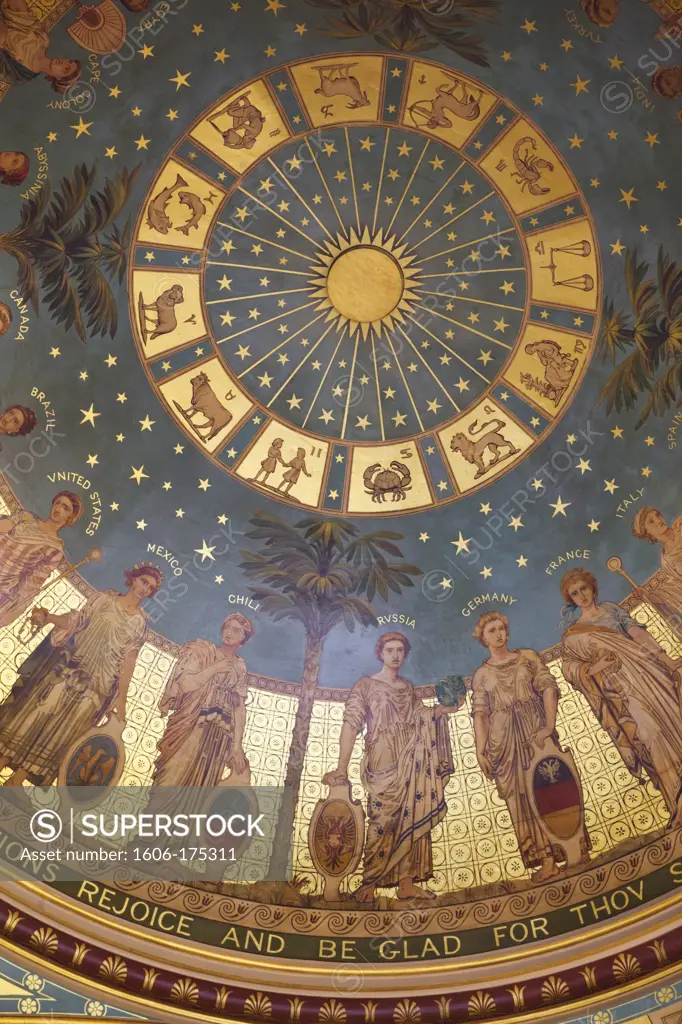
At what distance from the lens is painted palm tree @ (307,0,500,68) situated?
42.5 feet

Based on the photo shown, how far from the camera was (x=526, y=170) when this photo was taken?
14.1m

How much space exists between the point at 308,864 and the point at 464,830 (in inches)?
77.9

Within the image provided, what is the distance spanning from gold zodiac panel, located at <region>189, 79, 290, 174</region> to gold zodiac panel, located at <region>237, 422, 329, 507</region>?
11.7 ft

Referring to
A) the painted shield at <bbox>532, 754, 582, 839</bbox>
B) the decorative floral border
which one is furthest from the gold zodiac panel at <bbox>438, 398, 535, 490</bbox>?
the decorative floral border

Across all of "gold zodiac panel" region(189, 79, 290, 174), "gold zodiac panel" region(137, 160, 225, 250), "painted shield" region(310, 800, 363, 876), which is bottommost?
"painted shield" region(310, 800, 363, 876)

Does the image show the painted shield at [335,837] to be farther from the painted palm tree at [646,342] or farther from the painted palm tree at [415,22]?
the painted palm tree at [415,22]

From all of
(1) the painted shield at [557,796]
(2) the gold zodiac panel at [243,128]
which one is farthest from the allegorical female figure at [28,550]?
(1) the painted shield at [557,796]

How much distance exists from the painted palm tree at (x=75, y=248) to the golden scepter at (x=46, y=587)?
9.11ft

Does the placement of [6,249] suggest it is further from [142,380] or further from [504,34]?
[504,34]

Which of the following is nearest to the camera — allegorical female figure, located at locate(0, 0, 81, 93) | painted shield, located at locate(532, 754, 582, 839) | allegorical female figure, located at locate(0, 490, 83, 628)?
allegorical female figure, located at locate(0, 0, 81, 93)

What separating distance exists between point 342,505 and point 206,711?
3345mm

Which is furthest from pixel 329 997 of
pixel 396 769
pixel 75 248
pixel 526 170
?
pixel 526 170

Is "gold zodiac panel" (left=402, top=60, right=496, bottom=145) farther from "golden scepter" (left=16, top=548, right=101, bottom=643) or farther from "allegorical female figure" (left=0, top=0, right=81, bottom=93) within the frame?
"golden scepter" (left=16, top=548, right=101, bottom=643)

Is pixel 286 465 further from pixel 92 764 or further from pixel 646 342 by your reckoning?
pixel 646 342
